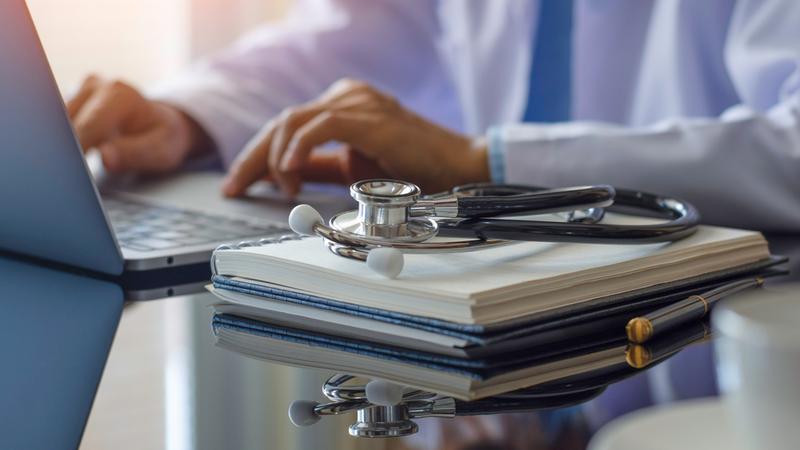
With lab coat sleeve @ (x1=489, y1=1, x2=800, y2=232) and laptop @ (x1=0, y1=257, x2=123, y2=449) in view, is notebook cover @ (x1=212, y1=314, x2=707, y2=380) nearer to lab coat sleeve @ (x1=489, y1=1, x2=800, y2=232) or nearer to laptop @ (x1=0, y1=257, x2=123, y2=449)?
laptop @ (x1=0, y1=257, x2=123, y2=449)

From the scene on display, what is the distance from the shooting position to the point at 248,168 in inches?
34.9

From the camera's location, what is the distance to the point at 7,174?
61 centimetres

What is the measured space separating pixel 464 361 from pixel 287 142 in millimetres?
498

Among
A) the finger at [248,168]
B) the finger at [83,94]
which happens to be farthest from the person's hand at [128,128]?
the finger at [248,168]

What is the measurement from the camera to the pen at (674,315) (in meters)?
0.47

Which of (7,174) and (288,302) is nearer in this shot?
(288,302)

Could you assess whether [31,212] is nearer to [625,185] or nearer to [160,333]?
[160,333]

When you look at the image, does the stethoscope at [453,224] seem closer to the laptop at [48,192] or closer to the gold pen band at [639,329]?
the gold pen band at [639,329]

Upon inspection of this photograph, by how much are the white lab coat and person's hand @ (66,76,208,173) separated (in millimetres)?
47

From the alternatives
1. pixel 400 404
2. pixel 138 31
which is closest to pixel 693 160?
pixel 400 404

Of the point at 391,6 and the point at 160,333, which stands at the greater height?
the point at 391,6

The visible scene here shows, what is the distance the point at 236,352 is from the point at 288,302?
4cm

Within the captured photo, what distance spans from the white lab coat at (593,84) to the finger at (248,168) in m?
0.20

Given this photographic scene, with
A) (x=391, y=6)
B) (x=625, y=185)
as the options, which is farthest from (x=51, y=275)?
(x=391, y=6)
